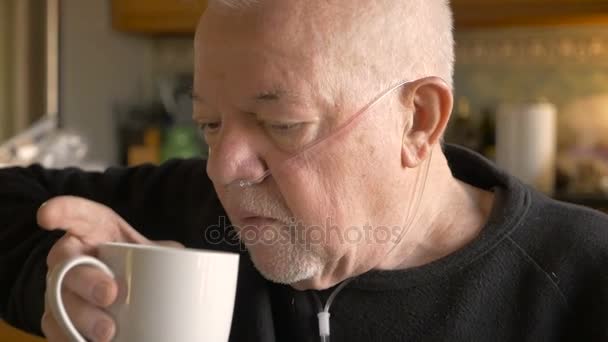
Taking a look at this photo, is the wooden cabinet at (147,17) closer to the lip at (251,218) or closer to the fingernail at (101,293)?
the lip at (251,218)

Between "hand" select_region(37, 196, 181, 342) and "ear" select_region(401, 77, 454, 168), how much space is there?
0.33m

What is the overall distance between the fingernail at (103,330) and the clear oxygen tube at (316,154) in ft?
0.67

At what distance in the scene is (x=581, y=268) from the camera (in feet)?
2.81

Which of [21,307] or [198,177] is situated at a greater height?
[198,177]

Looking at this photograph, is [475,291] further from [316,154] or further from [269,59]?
[269,59]

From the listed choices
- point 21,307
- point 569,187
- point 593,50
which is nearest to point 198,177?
point 21,307

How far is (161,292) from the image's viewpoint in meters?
0.66

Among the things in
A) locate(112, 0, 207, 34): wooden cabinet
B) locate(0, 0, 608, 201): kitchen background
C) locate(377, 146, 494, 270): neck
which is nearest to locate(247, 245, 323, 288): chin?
locate(377, 146, 494, 270): neck

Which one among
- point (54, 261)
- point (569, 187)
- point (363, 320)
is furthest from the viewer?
point (569, 187)

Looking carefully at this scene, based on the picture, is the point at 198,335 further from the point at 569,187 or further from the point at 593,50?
the point at 593,50

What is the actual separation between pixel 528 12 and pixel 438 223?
5.28 feet

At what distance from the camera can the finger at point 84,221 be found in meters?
0.79

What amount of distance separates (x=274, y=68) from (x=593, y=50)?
2059mm

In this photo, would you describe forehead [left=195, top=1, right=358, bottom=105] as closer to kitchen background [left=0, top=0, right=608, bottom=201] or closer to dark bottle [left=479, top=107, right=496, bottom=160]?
kitchen background [left=0, top=0, right=608, bottom=201]
